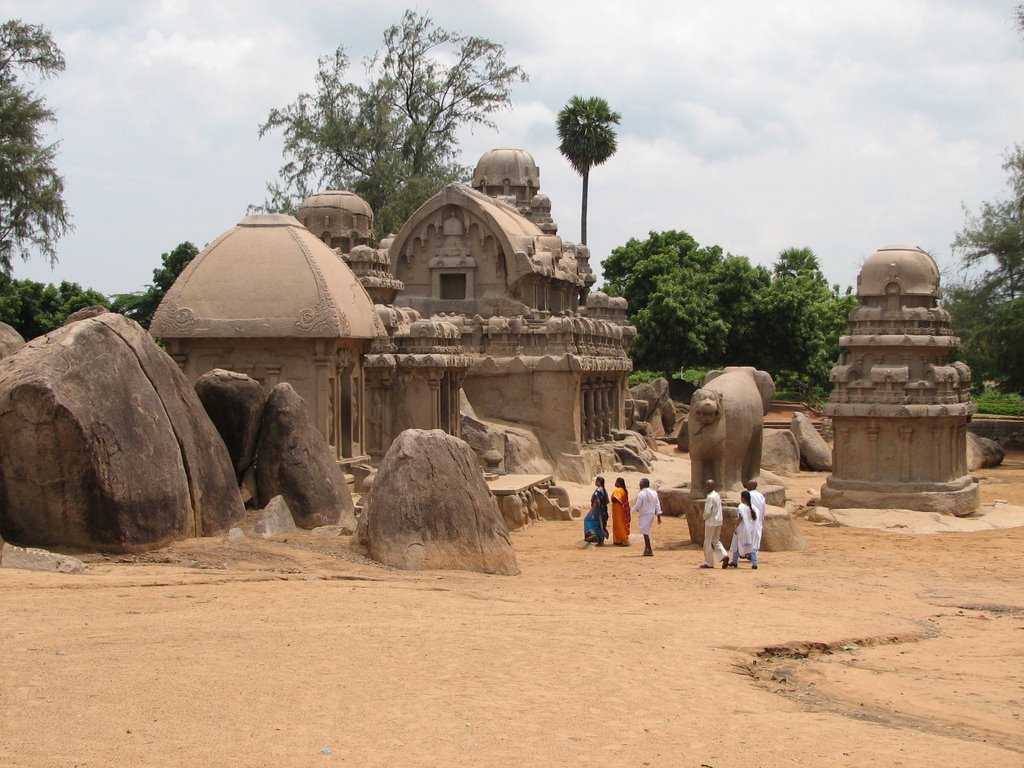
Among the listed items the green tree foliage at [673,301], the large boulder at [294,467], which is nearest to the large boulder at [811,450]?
the green tree foliage at [673,301]

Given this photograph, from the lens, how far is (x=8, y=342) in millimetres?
17406

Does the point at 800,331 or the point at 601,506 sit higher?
the point at 800,331

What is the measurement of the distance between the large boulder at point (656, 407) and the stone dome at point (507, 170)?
7.68 meters

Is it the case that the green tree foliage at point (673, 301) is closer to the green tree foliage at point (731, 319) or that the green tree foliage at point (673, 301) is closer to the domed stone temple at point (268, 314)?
the green tree foliage at point (731, 319)

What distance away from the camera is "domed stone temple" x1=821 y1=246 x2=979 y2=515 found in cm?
2175

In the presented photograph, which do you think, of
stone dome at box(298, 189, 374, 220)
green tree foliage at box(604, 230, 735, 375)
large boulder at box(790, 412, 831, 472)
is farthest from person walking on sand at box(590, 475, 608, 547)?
green tree foliage at box(604, 230, 735, 375)

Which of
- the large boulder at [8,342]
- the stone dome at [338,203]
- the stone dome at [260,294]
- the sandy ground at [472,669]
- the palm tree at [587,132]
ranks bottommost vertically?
the sandy ground at [472,669]

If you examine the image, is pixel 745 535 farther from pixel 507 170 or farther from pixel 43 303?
pixel 43 303

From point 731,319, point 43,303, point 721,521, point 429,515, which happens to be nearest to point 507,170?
point 43,303

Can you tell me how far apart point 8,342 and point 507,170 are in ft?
66.6

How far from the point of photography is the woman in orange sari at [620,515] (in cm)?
1775

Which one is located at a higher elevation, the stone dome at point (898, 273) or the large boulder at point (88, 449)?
the stone dome at point (898, 273)

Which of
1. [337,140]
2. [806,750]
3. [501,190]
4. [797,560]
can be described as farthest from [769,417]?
[806,750]

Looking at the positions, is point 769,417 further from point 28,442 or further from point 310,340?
point 28,442
